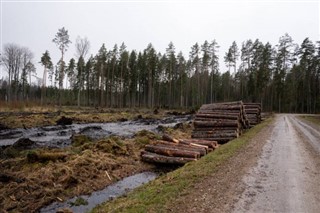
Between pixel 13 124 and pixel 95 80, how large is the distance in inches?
2500

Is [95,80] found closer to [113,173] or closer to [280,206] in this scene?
[113,173]

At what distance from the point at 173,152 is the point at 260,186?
5527 millimetres

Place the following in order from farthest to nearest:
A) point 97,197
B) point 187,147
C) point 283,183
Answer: point 187,147 < point 97,197 < point 283,183

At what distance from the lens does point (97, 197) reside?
8.30 meters

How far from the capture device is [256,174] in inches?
360

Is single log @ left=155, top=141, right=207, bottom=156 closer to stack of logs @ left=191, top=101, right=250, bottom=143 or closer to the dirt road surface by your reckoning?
the dirt road surface

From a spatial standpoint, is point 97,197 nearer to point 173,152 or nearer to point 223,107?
point 173,152

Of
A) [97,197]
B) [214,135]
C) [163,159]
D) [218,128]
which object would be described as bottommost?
[97,197]

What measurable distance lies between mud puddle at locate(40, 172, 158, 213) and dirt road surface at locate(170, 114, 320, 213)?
243 centimetres

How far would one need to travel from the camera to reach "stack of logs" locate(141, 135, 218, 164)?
1251 centimetres

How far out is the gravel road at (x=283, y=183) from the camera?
6367 millimetres

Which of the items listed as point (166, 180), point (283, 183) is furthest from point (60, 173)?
point (283, 183)

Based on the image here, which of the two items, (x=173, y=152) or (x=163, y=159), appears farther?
(x=173, y=152)

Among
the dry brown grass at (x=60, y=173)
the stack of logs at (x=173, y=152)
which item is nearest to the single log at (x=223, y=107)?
the stack of logs at (x=173, y=152)
